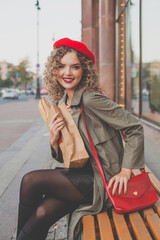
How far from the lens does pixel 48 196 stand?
1.98 m

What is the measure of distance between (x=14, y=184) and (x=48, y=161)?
1.20m

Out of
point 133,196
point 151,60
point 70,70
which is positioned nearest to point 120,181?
point 133,196

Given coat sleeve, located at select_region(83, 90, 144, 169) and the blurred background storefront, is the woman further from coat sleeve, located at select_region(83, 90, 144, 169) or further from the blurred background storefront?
the blurred background storefront

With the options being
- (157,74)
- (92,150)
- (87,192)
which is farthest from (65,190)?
(157,74)

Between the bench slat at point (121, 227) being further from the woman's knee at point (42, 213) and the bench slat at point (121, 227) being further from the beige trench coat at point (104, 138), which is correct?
the woman's knee at point (42, 213)

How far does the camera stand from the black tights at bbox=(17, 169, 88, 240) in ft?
6.25

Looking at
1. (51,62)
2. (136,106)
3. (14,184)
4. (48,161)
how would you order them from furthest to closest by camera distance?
(136,106) < (48,161) < (14,184) < (51,62)

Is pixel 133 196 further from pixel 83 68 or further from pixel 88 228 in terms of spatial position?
pixel 83 68

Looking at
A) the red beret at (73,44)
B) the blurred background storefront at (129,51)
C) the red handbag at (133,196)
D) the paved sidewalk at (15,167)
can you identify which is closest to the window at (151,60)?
the blurred background storefront at (129,51)

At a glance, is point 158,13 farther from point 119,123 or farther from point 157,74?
point 119,123

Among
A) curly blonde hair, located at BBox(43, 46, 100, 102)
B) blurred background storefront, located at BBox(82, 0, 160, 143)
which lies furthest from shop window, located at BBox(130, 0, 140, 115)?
curly blonde hair, located at BBox(43, 46, 100, 102)

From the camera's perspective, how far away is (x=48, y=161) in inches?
200

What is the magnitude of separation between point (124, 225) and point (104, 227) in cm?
12

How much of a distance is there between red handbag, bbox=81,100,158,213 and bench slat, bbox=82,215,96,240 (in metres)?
0.17
